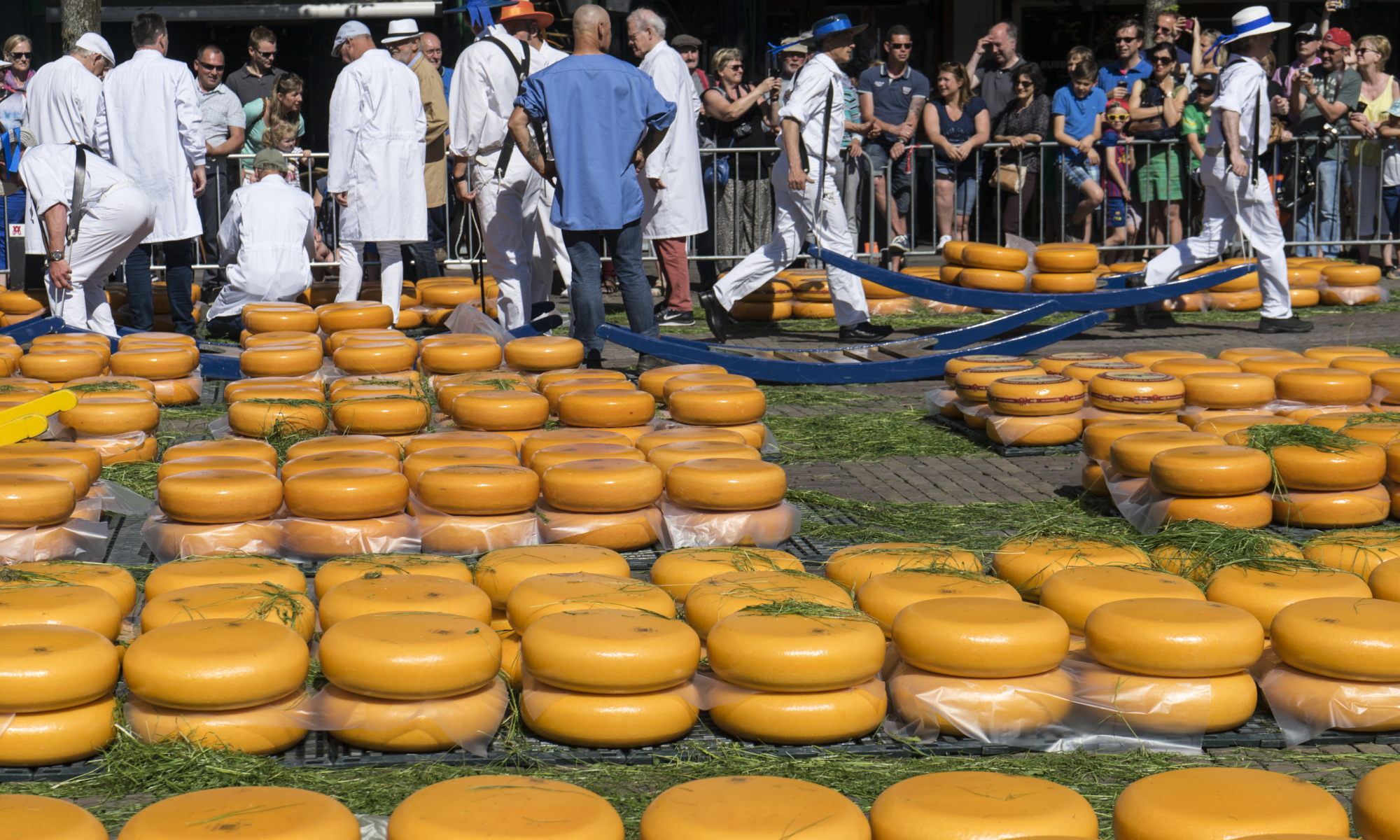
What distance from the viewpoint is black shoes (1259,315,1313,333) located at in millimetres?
9273

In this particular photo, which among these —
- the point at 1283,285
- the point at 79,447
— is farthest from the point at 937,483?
the point at 1283,285

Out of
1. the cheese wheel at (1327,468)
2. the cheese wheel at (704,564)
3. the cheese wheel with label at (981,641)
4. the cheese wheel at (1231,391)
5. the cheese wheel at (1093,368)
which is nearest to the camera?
the cheese wheel with label at (981,641)

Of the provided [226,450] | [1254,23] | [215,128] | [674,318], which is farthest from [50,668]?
[215,128]

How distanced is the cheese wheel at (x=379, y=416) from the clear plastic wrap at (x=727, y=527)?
1.47 metres

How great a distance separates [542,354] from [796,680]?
386 centimetres

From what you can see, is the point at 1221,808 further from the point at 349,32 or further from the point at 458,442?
the point at 349,32

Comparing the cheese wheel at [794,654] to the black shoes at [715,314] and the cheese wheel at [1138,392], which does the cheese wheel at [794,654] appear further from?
the black shoes at [715,314]

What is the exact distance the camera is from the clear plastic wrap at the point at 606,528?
4.41 meters

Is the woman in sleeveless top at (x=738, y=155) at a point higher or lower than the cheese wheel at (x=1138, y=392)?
higher

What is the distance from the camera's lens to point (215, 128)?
428 inches

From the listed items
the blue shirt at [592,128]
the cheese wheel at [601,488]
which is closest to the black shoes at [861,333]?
the blue shirt at [592,128]

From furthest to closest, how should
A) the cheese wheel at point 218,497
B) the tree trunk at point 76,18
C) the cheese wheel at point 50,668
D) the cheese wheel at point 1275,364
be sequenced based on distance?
the tree trunk at point 76,18 → the cheese wheel at point 1275,364 → the cheese wheel at point 218,497 → the cheese wheel at point 50,668

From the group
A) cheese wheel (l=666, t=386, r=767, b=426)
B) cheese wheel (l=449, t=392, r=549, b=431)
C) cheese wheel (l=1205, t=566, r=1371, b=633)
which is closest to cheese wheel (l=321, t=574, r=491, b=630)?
cheese wheel (l=1205, t=566, r=1371, b=633)

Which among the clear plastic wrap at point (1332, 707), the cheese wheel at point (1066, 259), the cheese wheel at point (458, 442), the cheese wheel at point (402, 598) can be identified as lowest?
the clear plastic wrap at point (1332, 707)
